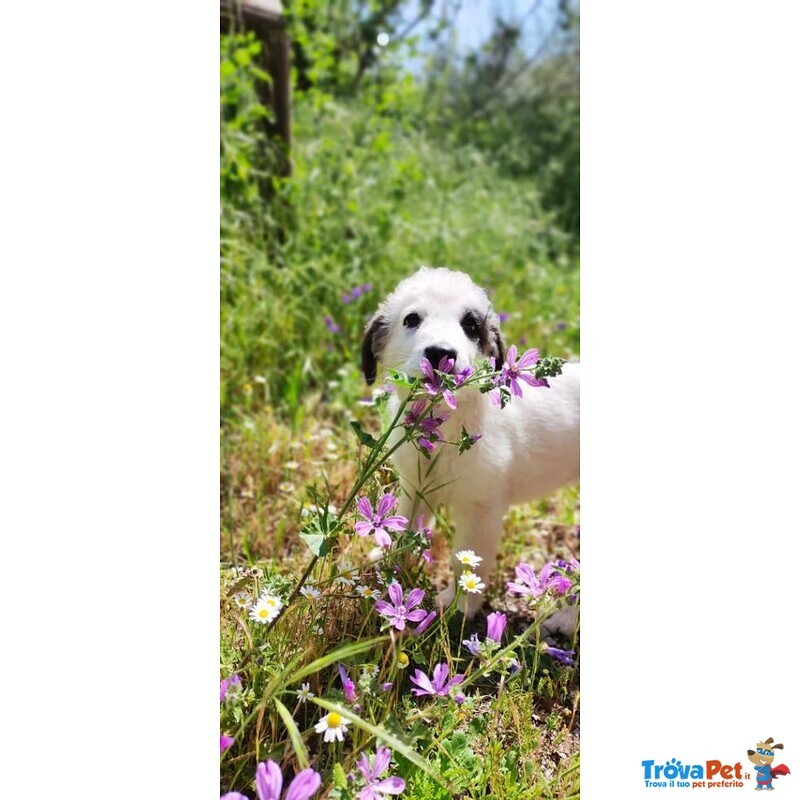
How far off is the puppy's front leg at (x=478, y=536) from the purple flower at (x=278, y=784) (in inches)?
32.1

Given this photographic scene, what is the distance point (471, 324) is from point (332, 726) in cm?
100

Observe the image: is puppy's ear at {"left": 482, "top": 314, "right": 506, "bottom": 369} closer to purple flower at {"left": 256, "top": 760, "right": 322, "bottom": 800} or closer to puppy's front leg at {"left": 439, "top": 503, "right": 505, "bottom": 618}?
puppy's front leg at {"left": 439, "top": 503, "right": 505, "bottom": 618}

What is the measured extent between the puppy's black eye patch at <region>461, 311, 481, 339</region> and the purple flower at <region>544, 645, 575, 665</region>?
2.50 ft

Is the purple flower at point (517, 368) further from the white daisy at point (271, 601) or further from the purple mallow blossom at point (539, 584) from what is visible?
the white daisy at point (271, 601)

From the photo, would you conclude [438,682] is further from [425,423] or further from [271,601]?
[425,423]

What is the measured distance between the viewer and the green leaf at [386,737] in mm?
1495

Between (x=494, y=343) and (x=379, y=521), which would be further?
(x=494, y=343)

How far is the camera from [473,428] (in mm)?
2111

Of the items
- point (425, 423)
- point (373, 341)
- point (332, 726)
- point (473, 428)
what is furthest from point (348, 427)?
point (332, 726)

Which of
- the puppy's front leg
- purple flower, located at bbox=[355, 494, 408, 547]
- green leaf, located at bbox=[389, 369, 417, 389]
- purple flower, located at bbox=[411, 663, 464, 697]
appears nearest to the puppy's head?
green leaf, located at bbox=[389, 369, 417, 389]

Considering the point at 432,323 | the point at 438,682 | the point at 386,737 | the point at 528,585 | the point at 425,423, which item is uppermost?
the point at 432,323

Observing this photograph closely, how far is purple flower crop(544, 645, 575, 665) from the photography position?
1803mm
